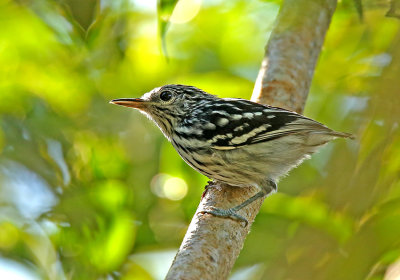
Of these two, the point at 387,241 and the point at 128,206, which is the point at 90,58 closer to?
the point at 128,206

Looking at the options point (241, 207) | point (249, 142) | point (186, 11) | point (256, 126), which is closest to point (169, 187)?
point (249, 142)

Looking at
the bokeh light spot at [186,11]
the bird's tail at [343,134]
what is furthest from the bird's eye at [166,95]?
the bird's tail at [343,134]

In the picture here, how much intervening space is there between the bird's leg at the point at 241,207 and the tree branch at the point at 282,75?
36 mm

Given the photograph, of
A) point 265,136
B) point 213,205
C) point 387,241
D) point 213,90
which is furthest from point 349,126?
point 213,90

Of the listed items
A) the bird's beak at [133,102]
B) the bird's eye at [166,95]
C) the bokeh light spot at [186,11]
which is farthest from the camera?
the bokeh light spot at [186,11]

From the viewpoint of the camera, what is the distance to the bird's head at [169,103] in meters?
4.65

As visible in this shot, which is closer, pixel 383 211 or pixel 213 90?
pixel 383 211

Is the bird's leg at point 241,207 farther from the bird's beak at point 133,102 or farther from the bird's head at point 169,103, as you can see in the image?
the bird's beak at point 133,102

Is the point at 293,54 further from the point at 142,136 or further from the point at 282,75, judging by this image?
the point at 142,136

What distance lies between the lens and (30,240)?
4492 mm

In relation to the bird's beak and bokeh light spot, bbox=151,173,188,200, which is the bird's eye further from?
bokeh light spot, bbox=151,173,188,200

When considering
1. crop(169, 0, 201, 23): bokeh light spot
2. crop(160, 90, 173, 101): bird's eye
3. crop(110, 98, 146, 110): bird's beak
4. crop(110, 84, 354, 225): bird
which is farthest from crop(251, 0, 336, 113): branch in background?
crop(169, 0, 201, 23): bokeh light spot

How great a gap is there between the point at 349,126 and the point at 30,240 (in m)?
2.73

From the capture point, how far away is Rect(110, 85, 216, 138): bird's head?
4648mm
